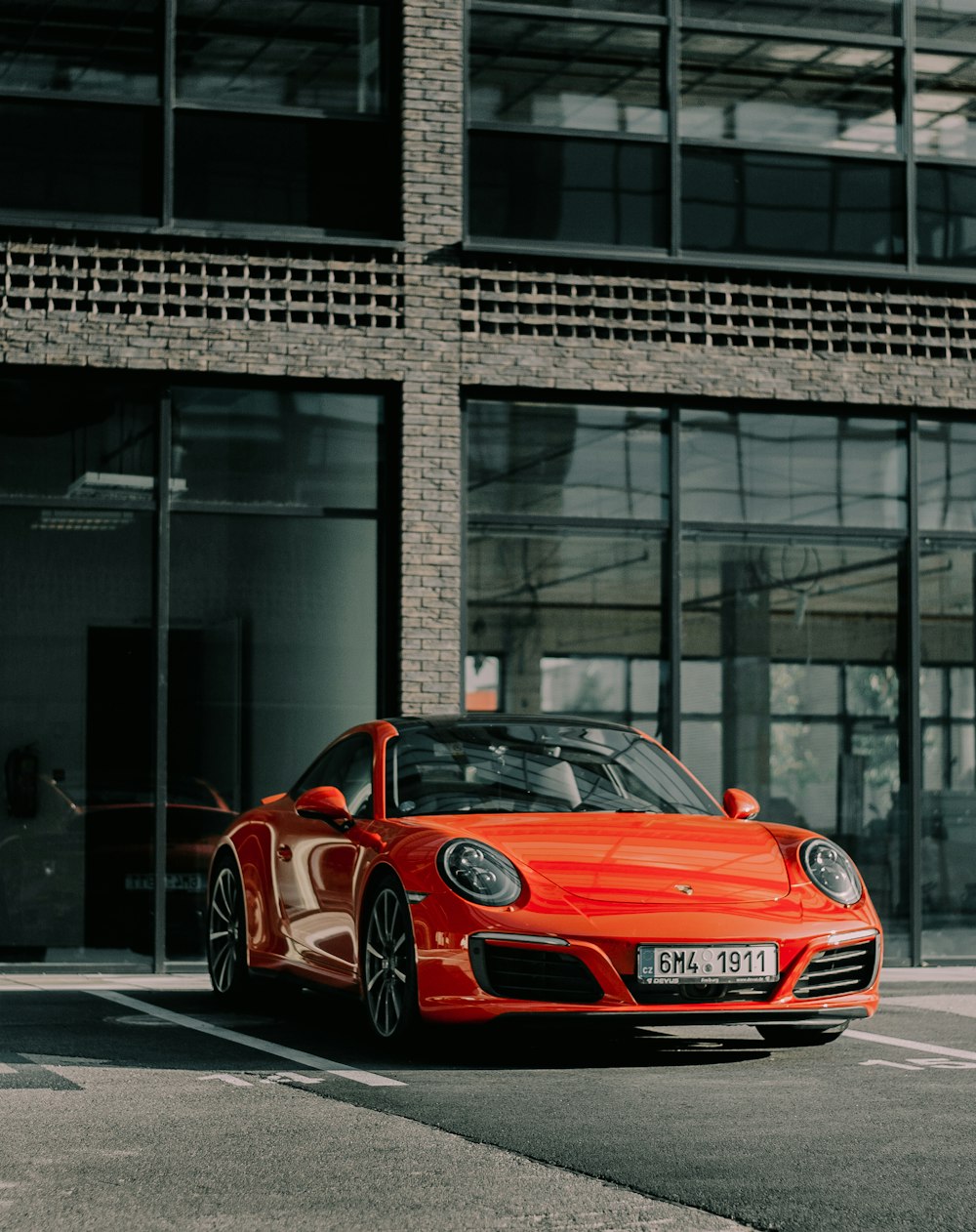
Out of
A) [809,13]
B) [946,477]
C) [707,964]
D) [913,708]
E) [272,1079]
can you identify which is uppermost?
[809,13]

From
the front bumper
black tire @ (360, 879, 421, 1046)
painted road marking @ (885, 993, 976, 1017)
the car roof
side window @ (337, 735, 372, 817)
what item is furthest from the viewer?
painted road marking @ (885, 993, 976, 1017)

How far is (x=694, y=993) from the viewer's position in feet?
24.0

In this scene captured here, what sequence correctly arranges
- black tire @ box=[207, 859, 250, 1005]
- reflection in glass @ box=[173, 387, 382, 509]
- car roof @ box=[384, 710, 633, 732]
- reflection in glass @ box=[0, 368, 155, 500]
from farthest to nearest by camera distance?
reflection in glass @ box=[173, 387, 382, 509]
reflection in glass @ box=[0, 368, 155, 500]
black tire @ box=[207, 859, 250, 1005]
car roof @ box=[384, 710, 633, 732]

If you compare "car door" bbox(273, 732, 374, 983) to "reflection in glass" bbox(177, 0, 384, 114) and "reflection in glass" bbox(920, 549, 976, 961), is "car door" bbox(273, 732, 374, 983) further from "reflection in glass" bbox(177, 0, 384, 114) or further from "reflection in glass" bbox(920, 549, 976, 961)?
"reflection in glass" bbox(920, 549, 976, 961)

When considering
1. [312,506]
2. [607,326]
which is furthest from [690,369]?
[312,506]

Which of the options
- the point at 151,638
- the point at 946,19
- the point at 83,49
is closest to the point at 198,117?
the point at 83,49

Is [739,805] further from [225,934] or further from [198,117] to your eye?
[198,117]

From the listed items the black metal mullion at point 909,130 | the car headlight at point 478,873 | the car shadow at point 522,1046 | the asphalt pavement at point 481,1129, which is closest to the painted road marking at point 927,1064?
the asphalt pavement at point 481,1129

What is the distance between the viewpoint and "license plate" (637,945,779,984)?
286 inches

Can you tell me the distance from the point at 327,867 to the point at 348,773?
0.67m

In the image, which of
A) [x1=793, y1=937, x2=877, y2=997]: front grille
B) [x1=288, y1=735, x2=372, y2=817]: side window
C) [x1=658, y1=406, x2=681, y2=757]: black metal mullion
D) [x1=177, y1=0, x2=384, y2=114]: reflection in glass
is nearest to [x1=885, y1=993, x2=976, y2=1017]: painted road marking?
[x1=793, y1=937, x2=877, y2=997]: front grille

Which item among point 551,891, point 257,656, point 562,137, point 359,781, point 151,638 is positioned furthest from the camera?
point 562,137

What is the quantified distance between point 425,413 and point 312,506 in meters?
0.93

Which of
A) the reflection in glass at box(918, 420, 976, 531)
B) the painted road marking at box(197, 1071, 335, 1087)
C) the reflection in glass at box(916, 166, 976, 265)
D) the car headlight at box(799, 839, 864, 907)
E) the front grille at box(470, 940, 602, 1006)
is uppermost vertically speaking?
the reflection in glass at box(916, 166, 976, 265)
